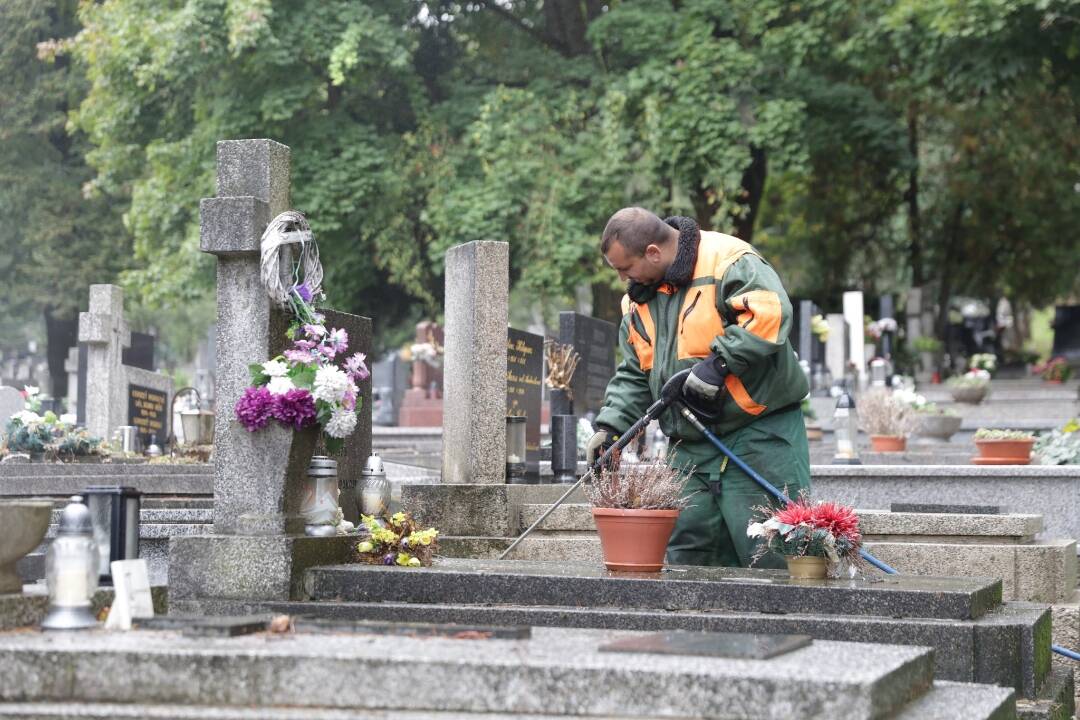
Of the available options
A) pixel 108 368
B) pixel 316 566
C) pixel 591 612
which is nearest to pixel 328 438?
pixel 316 566

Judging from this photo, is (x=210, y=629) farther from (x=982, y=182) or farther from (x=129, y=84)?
(x=982, y=182)

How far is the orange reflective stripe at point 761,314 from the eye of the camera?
6062 millimetres

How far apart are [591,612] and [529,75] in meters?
20.9

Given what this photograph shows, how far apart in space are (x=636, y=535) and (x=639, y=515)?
112 mm

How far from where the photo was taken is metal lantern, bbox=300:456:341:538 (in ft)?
22.0

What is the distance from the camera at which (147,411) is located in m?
16.7

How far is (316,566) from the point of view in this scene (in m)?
6.47

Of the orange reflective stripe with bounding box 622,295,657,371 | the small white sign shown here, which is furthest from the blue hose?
the small white sign

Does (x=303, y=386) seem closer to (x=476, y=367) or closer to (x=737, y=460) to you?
(x=737, y=460)

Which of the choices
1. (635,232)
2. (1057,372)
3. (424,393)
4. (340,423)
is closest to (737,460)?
(635,232)

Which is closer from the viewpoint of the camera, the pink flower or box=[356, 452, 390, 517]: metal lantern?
the pink flower

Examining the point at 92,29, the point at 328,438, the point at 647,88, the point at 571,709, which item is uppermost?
the point at 92,29

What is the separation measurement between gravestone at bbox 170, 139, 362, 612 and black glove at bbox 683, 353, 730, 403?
5.93 feet

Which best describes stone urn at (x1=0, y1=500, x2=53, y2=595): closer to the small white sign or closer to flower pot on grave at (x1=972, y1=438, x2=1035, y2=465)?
the small white sign
